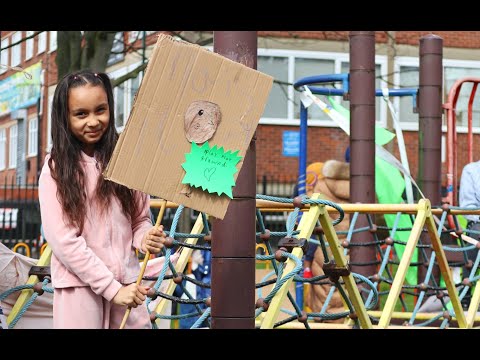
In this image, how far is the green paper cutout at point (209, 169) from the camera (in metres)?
3.74

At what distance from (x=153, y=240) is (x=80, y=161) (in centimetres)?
40

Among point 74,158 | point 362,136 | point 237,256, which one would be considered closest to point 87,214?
point 74,158

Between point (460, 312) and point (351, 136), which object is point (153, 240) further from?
point (351, 136)

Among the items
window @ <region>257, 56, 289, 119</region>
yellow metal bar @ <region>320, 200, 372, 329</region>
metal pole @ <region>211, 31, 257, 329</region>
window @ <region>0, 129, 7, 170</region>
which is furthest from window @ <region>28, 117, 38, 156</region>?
metal pole @ <region>211, 31, 257, 329</region>

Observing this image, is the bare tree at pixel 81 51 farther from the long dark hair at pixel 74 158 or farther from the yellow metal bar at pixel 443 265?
the long dark hair at pixel 74 158

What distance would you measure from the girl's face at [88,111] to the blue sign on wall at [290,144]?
1847 cm

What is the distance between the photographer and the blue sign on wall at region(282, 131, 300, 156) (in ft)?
73.8

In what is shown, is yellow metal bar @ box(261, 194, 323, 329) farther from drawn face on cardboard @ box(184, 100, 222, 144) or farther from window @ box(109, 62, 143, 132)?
window @ box(109, 62, 143, 132)

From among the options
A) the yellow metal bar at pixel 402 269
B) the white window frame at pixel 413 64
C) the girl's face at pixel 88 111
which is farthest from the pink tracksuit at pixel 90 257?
the white window frame at pixel 413 64

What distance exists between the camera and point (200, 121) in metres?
3.75

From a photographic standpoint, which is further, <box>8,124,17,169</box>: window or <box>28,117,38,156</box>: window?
<box>8,124,17,169</box>: window

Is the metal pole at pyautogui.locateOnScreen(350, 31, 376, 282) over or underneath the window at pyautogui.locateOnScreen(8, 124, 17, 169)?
underneath

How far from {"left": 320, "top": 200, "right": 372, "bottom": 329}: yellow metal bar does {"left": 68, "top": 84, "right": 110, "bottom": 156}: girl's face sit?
64.9 inches
